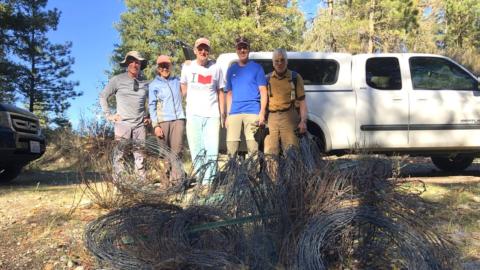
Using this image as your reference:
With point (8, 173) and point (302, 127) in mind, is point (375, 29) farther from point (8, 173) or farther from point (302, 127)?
point (302, 127)

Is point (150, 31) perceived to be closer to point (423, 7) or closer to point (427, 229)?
point (423, 7)

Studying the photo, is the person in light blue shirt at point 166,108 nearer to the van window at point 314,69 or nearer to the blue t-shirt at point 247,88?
the blue t-shirt at point 247,88

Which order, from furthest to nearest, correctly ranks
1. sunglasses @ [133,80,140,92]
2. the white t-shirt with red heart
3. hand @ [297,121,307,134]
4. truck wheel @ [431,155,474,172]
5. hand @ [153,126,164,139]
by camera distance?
truck wheel @ [431,155,474,172]
sunglasses @ [133,80,140,92]
hand @ [153,126,164,139]
the white t-shirt with red heart
hand @ [297,121,307,134]

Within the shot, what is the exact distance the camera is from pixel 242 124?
18.3ft

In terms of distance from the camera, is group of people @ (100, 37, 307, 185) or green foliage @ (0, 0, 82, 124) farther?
green foliage @ (0, 0, 82, 124)

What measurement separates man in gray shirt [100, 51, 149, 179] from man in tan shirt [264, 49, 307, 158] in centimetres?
150

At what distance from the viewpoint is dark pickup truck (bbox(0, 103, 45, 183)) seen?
23.8 ft

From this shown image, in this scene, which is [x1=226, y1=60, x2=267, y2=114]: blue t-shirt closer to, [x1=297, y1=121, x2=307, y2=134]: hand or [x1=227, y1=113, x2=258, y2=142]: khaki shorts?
[x1=227, y1=113, x2=258, y2=142]: khaki shorts

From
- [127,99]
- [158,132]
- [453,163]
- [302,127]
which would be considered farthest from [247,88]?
→ [453,163]

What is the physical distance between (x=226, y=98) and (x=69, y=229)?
2.28m

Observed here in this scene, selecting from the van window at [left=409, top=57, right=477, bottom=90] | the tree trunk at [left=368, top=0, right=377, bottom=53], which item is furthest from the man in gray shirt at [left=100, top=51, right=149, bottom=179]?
the tree trunk at [left=368, top=0, right=377, bottom=53]

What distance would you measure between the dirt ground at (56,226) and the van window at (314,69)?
7.00 ft

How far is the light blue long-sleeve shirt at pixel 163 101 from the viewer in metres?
5.91

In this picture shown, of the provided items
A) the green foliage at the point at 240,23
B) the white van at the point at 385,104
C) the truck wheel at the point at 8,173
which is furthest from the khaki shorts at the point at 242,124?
the green foliage at the point at 240,23
